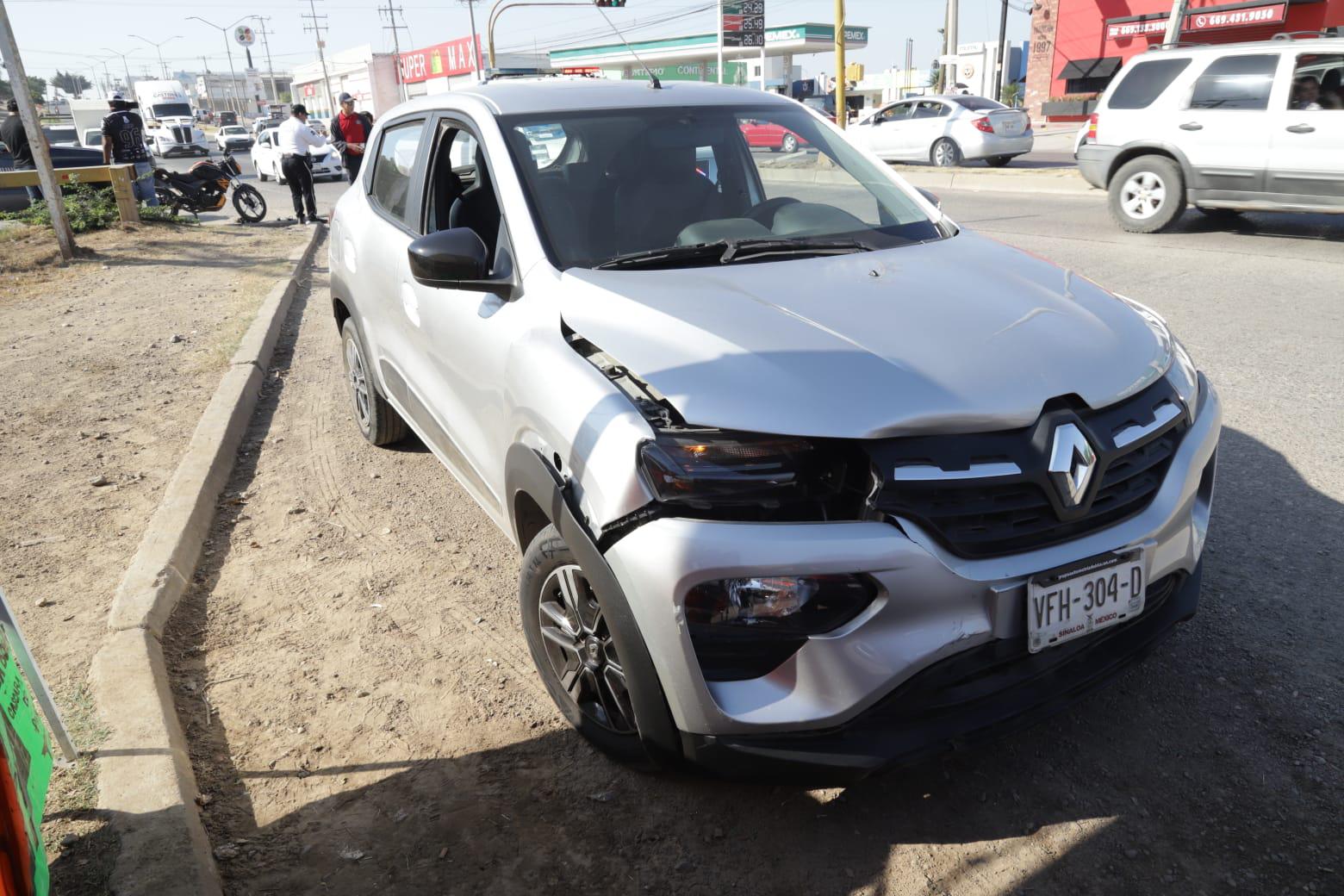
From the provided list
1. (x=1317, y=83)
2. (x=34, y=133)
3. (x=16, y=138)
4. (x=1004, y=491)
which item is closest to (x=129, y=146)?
(x=16, y=138)

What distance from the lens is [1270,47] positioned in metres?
9.50

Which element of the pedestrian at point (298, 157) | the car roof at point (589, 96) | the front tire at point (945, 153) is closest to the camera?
the car roof at point (589, 96)

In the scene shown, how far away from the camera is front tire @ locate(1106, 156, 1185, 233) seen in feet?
33.2

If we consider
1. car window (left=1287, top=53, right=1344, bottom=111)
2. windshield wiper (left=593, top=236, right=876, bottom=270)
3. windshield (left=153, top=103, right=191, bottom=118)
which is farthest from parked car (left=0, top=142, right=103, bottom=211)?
windshield (left=153, top=103, right=191, bottom=118)

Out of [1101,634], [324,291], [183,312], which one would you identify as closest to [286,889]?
[1101,634]

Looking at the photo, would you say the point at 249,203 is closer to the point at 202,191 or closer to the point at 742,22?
the point at 202,191

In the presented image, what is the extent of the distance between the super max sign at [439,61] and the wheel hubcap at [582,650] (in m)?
66.8

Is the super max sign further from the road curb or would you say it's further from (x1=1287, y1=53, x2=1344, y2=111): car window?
the road curb

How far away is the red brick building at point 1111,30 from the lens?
88.8ft

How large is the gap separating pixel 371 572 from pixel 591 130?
191 centimetres

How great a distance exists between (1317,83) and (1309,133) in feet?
2.08

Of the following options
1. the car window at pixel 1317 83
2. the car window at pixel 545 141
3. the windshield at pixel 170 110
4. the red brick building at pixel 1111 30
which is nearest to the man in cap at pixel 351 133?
the car window at pixel 1317 83

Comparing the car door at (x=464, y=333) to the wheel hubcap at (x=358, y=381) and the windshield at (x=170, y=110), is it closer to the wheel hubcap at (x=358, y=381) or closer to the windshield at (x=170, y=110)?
the wheel hubcap at (x=358, y=381)

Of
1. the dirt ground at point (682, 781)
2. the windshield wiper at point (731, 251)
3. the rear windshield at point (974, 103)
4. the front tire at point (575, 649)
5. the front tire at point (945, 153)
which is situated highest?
the windshield wiper at point (731, 251)
